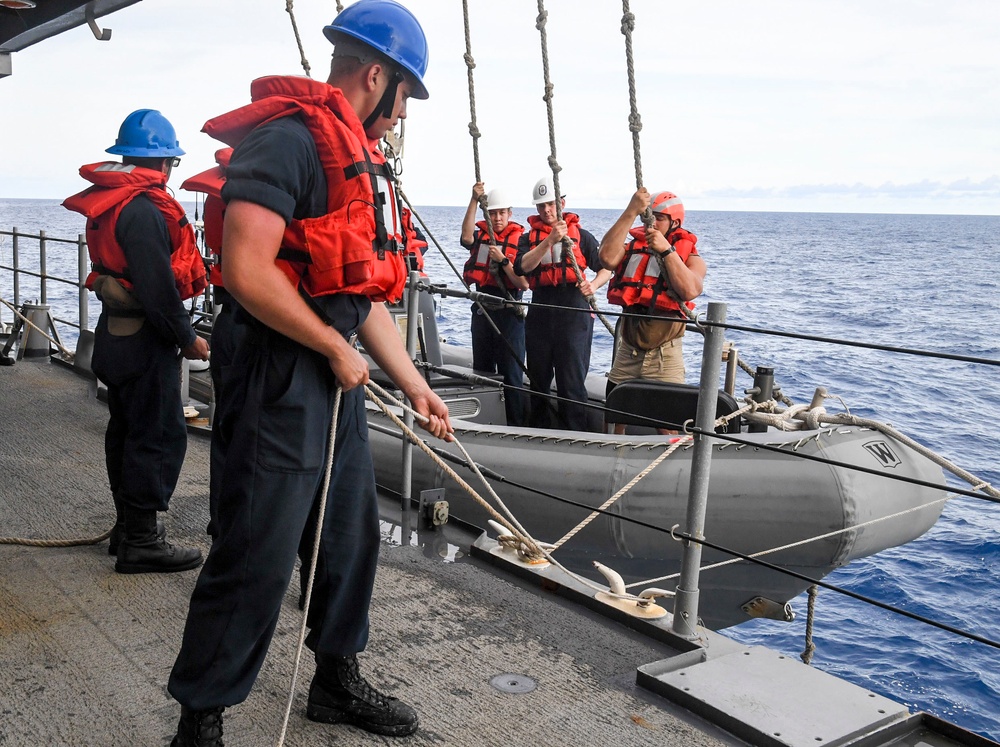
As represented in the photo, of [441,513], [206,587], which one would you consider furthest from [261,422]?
[441,513]

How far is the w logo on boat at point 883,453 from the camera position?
5.42 m

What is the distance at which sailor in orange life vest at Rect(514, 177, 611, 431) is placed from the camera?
662 cm

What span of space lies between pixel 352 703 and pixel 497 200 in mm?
6354

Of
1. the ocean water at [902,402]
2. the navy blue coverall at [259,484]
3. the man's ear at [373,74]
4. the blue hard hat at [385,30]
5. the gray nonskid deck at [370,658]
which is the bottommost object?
the ocean water at [902,402]

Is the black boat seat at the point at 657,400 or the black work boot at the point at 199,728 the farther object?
the black boat seat at the point at 657,400

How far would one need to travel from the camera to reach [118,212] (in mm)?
3221

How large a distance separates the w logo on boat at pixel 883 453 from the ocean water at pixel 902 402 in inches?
32.0

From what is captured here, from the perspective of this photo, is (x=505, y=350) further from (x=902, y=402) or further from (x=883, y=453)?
(x=902, y=402)

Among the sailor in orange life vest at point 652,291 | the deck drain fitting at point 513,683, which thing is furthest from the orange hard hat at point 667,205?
the deck drain fitting at point 513,683

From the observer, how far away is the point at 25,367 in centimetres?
728

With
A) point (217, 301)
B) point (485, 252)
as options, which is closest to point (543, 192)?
point (485, 252)

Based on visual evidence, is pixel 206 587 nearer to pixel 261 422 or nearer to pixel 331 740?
pixel 261 422

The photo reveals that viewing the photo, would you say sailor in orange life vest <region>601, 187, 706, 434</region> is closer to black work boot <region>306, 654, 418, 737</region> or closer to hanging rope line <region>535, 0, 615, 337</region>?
hanging rope line <region>535, 0, 615, 337</region>

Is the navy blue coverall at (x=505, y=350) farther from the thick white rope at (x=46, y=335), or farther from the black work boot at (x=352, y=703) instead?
the black work boot at (x=352, y=703)
